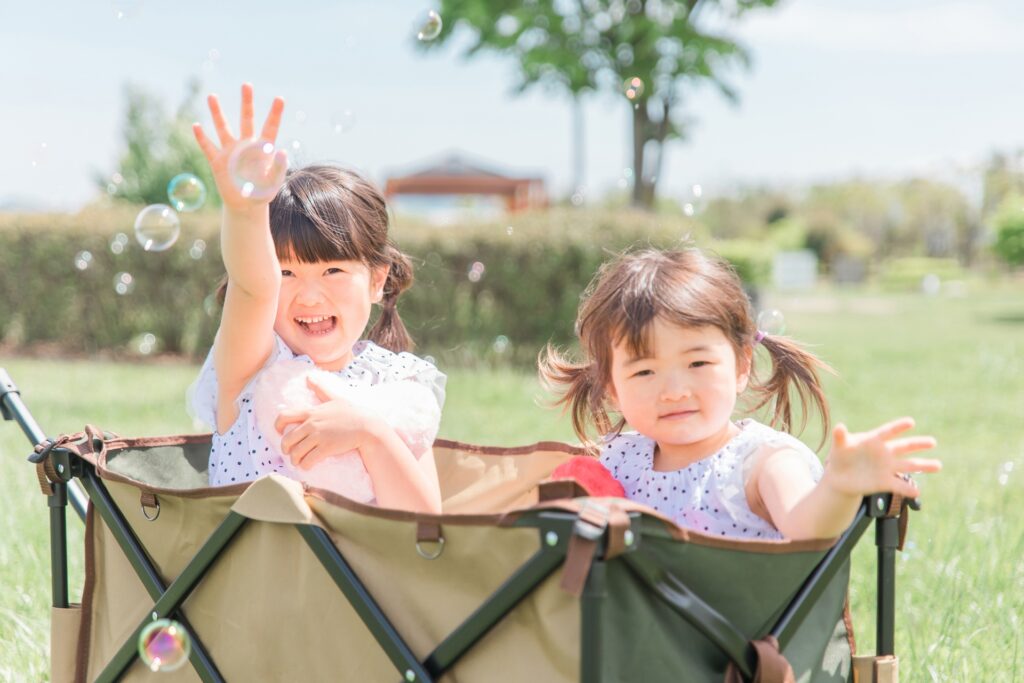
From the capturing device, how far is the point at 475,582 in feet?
4.75

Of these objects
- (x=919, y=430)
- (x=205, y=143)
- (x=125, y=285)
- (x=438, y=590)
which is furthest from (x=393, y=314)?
(x=125, y=285)

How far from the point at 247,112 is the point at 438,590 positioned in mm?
767

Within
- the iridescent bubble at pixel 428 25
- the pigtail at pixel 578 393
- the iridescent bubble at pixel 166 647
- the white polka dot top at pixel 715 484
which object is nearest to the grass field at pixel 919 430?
the pigtail at pixel 578 393

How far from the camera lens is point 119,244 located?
896 cm

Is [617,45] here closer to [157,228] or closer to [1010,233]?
[1010,233]

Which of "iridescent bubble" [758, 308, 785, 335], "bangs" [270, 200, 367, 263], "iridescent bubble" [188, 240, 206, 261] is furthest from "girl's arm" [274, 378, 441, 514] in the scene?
"iridescent bubble" [188, 240, 206, 261]

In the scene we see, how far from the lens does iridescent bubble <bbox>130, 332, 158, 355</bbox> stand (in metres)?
9.19

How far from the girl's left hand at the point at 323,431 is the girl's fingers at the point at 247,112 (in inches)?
18.0

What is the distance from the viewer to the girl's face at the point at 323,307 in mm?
2113

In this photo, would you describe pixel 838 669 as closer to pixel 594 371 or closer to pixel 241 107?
pixel 594 371

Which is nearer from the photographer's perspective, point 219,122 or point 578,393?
point 219,122

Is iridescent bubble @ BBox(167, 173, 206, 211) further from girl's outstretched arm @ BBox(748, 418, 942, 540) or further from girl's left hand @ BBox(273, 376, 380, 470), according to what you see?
girl's outstretched arm @ BBox(748, 418, 942, 540)

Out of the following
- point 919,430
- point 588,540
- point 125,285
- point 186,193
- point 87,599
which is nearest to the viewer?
point 588,540

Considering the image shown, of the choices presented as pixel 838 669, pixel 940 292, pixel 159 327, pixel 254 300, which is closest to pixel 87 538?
pixel 254 300
